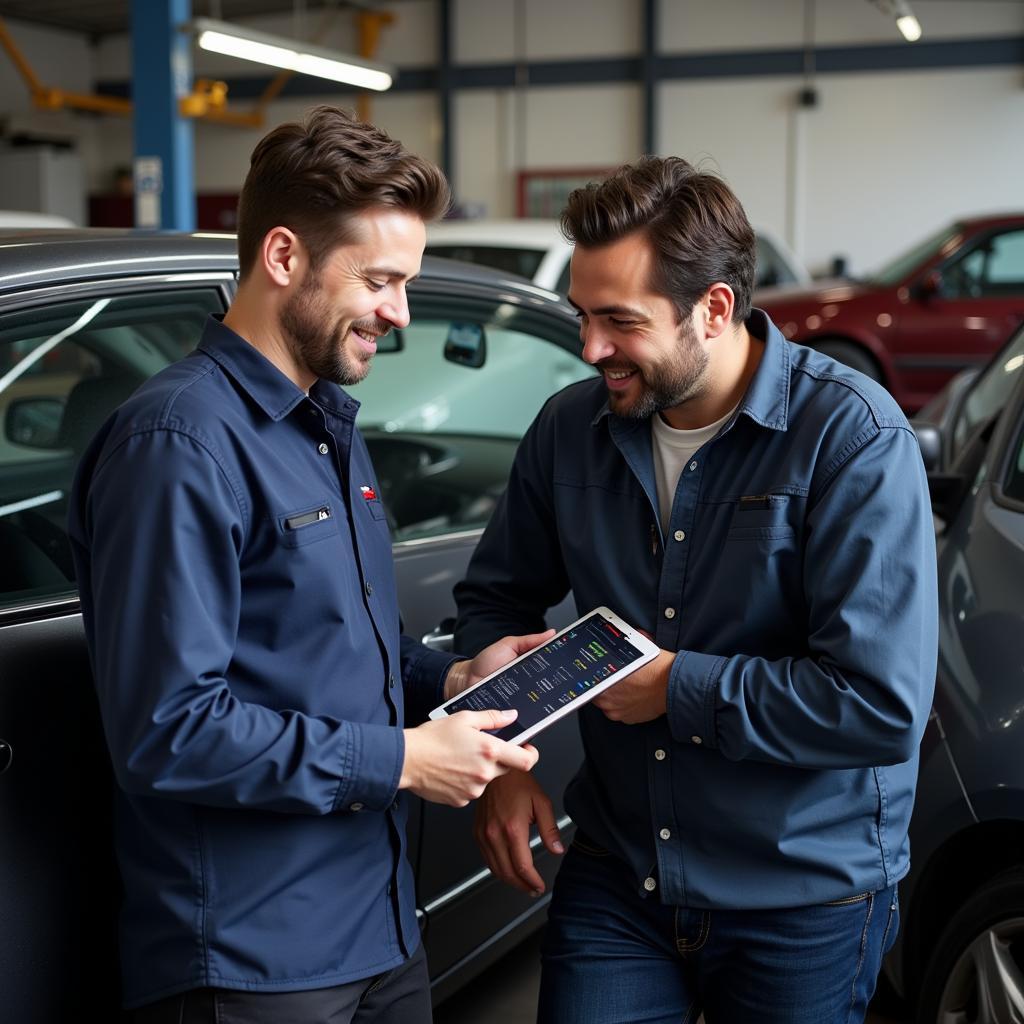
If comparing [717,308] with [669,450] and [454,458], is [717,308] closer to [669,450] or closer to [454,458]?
[669,450]

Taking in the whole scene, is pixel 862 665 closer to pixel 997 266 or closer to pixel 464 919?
pixel 464 919

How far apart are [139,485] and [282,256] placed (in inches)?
13.3

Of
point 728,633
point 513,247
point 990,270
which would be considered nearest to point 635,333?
point 728,633

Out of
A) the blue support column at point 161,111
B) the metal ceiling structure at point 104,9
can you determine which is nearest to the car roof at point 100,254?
the blue support column at point 161,111

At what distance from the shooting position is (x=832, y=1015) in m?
1.66

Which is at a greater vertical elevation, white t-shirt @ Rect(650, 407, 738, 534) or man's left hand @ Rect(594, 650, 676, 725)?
white t-shirt @ Rect(650, 407, 738, 534)

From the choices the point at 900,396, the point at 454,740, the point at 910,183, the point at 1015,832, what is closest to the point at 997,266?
the point at 900,396

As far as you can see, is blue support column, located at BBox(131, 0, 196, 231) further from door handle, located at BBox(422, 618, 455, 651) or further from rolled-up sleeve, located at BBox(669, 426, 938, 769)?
rolled-up sleeve, located at BBox(669, 426, 938, 769)

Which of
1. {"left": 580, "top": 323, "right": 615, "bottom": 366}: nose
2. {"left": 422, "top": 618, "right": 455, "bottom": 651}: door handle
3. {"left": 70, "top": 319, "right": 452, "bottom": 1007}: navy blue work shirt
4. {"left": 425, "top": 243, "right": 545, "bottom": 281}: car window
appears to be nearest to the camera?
{"left": 70, "top": 319, "right": 452, "bottom": 1007}: navy blue work shirt

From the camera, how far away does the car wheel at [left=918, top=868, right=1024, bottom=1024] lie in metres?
1.94

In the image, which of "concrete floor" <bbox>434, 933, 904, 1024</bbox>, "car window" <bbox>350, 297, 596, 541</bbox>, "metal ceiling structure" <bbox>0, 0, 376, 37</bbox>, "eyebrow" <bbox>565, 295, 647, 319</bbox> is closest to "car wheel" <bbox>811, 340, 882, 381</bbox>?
"car window" <bbox>350, 297, 596, 541</bbox>

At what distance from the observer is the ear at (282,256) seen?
149cm

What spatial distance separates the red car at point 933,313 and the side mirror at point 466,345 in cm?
595

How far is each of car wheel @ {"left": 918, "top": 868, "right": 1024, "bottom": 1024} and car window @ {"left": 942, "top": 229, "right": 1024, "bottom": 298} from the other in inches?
285
